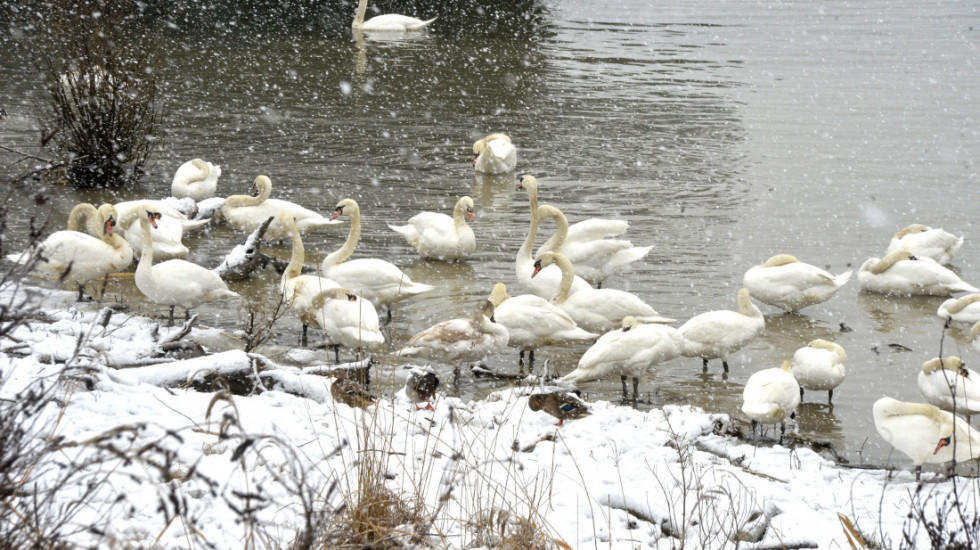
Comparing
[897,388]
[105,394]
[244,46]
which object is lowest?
[897,388]

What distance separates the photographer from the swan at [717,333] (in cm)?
722

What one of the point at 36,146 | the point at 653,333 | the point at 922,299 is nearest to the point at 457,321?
the point at 653,333

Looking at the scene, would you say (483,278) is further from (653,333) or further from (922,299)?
(922,299)

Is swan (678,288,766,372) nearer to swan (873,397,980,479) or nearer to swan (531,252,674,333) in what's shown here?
swan (531,252,674,333)

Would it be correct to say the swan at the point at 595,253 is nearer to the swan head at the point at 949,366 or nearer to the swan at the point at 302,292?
the swan at the point at 302,292

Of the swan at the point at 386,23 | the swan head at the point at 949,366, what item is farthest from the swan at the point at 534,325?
the swan at the point at 386,23

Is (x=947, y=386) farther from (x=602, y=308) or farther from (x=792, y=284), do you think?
(x=602, y=308)

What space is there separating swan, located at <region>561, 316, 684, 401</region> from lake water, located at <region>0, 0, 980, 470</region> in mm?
281

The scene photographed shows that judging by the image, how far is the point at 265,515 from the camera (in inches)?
155

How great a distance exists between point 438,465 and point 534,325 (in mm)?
2548

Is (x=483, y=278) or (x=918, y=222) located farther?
(x=918, y=222)

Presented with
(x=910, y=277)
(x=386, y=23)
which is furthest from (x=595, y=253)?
(x=386, y=23)

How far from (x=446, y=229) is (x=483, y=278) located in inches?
24.5

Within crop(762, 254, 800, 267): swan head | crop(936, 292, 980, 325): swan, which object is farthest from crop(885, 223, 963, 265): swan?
crop(762, 254, 800, 267): swan head
